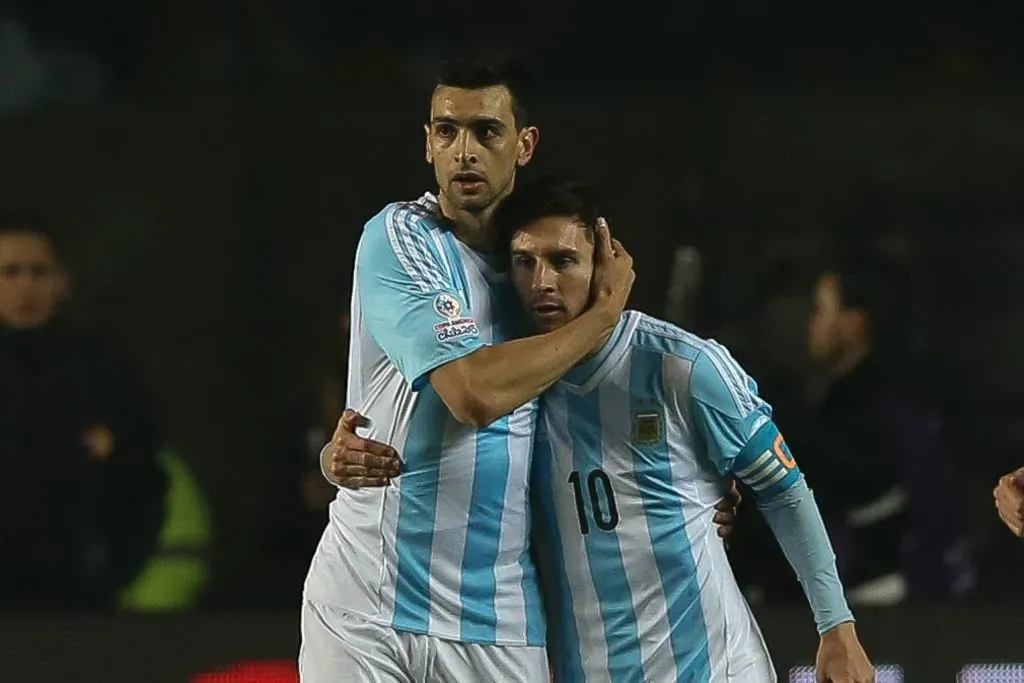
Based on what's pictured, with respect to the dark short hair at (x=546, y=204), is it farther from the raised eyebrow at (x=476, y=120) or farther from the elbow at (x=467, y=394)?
the elbow at (x=467, y=394)

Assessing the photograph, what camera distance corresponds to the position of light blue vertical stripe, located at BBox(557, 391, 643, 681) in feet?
9.55

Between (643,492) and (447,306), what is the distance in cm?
44

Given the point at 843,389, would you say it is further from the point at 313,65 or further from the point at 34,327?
the point at 34,327

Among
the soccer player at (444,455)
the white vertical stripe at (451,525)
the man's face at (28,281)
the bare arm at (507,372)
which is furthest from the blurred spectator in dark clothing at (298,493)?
the bare arm at (507,372)

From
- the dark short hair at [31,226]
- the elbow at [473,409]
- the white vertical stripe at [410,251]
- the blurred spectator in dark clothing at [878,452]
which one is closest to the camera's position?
the elbow at [473,409]

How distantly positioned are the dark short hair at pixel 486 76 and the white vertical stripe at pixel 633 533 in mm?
438

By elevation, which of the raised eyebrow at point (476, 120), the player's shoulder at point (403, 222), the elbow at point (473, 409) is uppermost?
the raised eyebrow at point (476, 120)

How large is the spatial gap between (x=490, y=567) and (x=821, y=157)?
189 centimetres

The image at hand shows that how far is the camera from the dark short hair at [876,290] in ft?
14.3

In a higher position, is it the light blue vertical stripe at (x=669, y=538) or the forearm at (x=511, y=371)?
the forearm at (x=511, y=371)

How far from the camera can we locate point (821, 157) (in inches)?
174

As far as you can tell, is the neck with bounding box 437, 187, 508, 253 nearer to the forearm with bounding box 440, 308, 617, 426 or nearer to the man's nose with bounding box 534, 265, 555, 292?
the man's nose with bounding box 534, 265, 555, 292

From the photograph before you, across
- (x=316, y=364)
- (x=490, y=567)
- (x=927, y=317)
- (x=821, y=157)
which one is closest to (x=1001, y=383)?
(x=927, y=317)

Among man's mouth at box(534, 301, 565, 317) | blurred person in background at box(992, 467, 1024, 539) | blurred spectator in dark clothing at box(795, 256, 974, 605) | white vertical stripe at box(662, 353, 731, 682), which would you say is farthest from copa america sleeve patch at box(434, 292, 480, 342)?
blurred spectator in dark clothing at box(795, 256, 974, 605)
